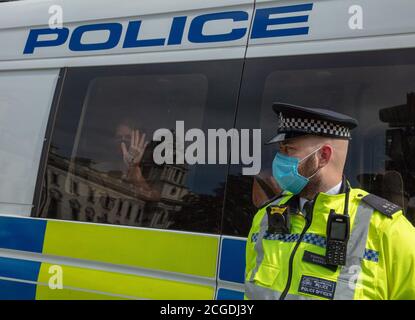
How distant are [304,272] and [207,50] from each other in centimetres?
130

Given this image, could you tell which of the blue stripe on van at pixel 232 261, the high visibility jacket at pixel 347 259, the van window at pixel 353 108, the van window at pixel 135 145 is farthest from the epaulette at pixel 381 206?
the van window at pixel 135 145

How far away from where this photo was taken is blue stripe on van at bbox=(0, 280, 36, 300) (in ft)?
8.40

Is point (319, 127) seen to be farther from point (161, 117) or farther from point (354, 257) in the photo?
point (161, 117)

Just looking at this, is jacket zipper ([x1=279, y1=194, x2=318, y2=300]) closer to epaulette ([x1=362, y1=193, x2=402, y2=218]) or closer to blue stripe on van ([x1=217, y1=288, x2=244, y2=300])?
epaulette ([x1=362, y1=193, x2=402, y2=218])

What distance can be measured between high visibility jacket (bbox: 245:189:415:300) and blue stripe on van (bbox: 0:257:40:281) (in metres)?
1.45

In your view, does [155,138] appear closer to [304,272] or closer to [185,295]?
[185,295]

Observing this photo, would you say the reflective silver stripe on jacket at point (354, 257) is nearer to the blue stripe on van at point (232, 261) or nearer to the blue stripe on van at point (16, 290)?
the blue stripe on van at point (232, 261)

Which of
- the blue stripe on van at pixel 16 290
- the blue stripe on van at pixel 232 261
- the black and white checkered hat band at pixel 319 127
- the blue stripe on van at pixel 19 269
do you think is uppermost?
the black and white checkered hat band at pixel 319 127

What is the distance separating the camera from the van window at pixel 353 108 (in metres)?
1.96

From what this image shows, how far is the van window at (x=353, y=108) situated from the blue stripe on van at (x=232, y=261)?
0.18 feet

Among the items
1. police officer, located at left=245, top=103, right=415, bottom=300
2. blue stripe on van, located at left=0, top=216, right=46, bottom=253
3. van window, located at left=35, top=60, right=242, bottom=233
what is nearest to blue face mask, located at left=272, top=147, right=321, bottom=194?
police officer, located at left=245, top=103, right=415, bottom=300

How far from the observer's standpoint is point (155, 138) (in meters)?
2.44

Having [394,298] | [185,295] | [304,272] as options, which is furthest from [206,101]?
[394,298]

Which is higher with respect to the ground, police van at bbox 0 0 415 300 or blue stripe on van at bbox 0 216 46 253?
police van at bbox 0 0 415 300
